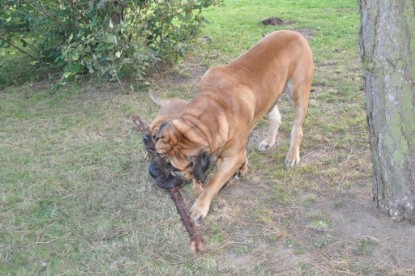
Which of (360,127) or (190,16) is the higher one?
(190,16)

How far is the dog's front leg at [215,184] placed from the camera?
4.15 meters

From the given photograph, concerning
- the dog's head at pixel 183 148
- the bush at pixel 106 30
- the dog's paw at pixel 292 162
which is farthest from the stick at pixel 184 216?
the bush at pixel 106 30

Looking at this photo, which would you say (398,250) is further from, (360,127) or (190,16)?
(190,16)

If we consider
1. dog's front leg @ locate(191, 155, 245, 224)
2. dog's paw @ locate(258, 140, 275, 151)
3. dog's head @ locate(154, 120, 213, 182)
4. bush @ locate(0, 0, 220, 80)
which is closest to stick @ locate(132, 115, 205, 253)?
dog's front leg @ locate(191, 155, 245, 224)

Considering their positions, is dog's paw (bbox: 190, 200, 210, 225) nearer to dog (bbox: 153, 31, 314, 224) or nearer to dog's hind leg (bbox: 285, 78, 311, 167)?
dog (bbox: 153, 31, 314, 224)

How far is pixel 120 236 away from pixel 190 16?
4.74 metres

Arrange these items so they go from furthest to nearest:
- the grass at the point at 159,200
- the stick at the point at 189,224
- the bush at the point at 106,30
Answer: the bush at the point at 106,30, the stick at the point at 189,224, the grass at the point at 159,200

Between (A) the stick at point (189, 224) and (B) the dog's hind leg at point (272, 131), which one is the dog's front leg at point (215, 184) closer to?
(A) the stick at point (189, 224)

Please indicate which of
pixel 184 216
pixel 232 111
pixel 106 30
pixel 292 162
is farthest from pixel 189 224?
pixel 106 30

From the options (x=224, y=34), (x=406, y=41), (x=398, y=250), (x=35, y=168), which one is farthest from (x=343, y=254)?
(x=224, y=34)

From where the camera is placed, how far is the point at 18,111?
6.96m

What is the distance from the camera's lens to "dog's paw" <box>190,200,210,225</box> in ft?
13.4

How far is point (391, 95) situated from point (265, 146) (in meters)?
2.07

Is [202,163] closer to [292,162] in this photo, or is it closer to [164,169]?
[164,169]
